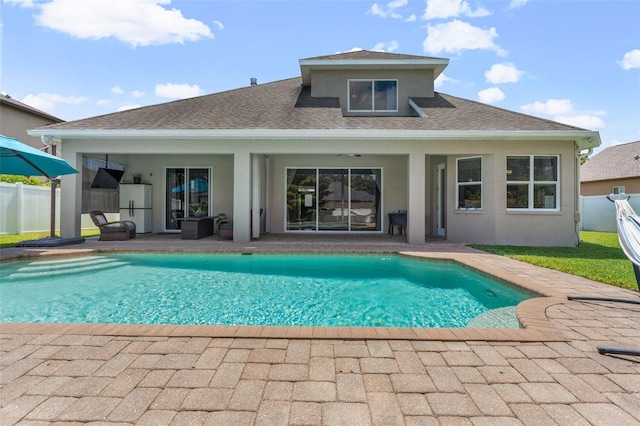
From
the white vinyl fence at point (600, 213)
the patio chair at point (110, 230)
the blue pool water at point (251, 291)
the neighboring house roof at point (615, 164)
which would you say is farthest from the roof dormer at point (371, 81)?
the neighboring house roof at point (615, 164)

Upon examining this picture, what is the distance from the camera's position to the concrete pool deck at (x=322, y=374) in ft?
6.70

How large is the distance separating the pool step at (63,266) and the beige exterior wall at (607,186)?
98.5 ft

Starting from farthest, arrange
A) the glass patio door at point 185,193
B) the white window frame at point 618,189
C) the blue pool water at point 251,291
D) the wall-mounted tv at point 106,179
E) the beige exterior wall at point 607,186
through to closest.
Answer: the white window frame at point 618,189 < the beige exterior wall at point 607,186 < the glass patio door at point 185,193 < the wall-mounted tv at point 106,179 < the blue pool water at point 251,291

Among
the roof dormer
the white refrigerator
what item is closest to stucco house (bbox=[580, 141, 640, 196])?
the roof dormer

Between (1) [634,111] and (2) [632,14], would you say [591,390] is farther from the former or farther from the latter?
(1) [634,111]

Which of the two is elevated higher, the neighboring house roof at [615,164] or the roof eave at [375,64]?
the roof eave at [375,64]

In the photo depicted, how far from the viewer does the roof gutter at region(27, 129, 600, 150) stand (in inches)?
384

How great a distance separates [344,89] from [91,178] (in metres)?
9.88

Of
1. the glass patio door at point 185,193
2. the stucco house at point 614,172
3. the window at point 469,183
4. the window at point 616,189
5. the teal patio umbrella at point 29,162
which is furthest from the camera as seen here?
the window at point 616,189

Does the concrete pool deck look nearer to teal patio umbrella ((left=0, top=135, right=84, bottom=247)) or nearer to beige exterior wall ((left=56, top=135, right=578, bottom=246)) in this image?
teal patio umbrella ((left=0, top=135, right=84, bottom=247))

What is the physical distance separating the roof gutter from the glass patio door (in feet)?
11.6

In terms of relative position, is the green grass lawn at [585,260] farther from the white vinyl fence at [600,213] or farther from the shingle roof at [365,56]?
the white vinyl fence at [600,213]

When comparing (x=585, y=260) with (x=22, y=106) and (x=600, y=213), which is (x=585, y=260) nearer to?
(x=600, y=213)

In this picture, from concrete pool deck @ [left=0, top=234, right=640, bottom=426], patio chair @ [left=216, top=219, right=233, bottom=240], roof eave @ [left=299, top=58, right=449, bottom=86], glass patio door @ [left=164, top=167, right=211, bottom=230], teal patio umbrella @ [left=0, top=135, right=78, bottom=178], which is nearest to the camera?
concrete pool deck @ [left=0, top=234, right=640, bottom=426]
